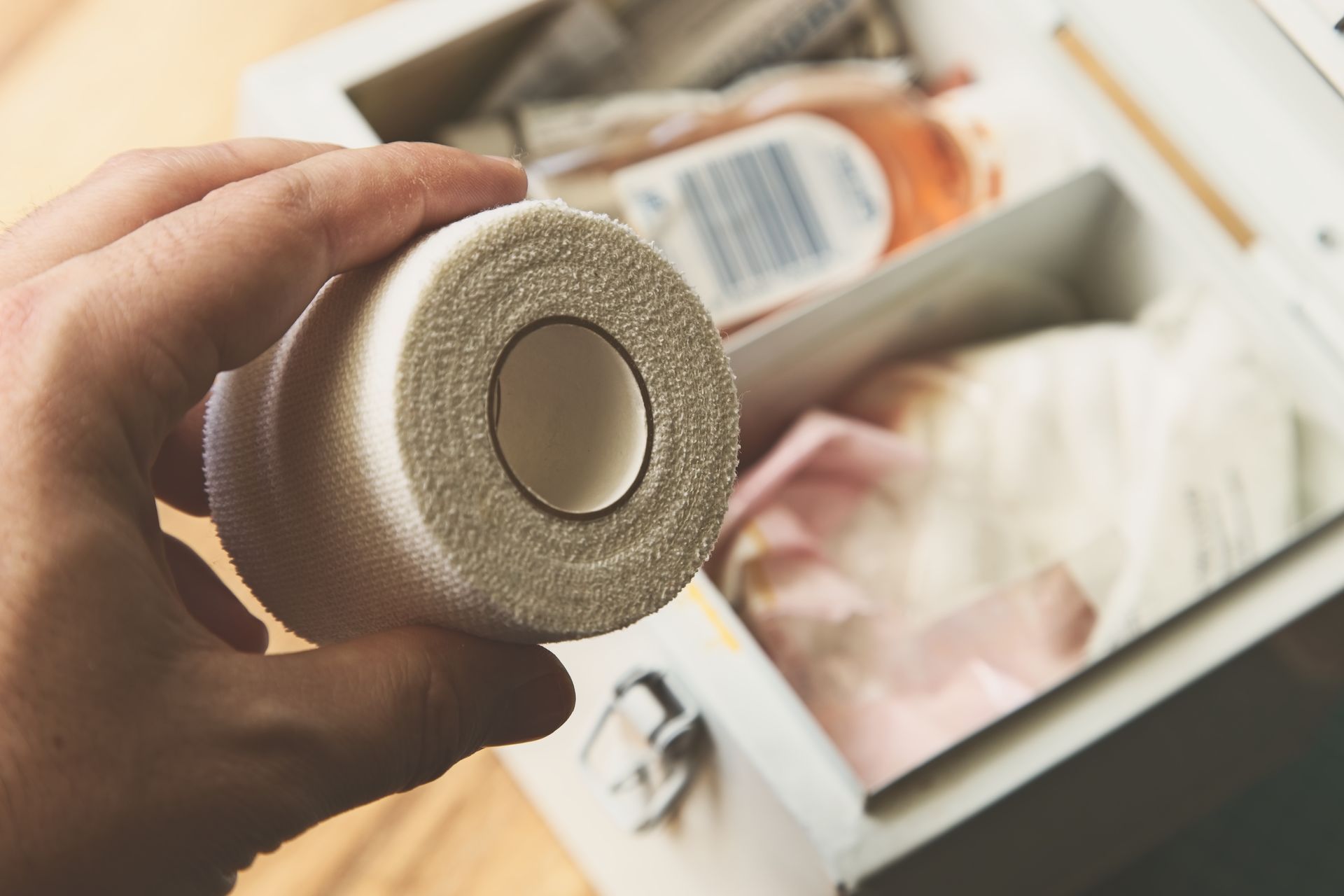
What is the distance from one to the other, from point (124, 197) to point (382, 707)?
0.54ft

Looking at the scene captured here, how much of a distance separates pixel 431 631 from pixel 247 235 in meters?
0.10

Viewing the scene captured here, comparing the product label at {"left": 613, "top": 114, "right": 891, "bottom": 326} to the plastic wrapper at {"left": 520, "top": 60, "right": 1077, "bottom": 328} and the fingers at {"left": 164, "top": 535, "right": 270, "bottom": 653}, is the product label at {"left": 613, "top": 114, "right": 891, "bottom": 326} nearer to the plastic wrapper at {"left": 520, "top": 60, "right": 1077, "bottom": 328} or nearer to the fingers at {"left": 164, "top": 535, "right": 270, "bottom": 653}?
the plastic wrapper at {"left": 520, "top": 60, "right": 1077, "bottom": 328}

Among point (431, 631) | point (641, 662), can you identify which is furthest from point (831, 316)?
point (431, 631)

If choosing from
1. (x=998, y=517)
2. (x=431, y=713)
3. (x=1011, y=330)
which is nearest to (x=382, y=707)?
(x=431, y=713)

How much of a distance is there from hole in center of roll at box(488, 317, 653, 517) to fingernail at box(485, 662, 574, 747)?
6 cm

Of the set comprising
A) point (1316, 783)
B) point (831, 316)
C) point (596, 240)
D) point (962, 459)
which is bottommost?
point (1316, 783)

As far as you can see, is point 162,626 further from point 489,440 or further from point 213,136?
point 213,136

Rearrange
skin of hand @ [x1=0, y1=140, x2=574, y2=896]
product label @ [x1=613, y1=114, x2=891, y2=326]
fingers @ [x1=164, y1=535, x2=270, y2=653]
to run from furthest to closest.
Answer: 1. product label @ [x1=613, y1=114, x2=891, y2=326]
2. fingers @ [x1=164, y1=535, x2=270, y2=653]
3. skin of hand @ [x1=0, y1=140, x2=574, y2=896]

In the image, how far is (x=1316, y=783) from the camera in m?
0.77

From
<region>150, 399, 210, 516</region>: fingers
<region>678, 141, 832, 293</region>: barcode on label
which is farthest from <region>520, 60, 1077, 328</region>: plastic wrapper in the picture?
<region>150, 399, 210, 516</region>: fingers

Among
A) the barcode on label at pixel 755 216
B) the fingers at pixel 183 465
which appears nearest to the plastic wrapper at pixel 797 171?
the barcode on label at pixel 755 216

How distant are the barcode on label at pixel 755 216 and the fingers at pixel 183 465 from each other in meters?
0.28

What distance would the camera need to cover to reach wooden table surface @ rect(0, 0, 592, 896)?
61 cm

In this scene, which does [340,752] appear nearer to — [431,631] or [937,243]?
[431,631]
